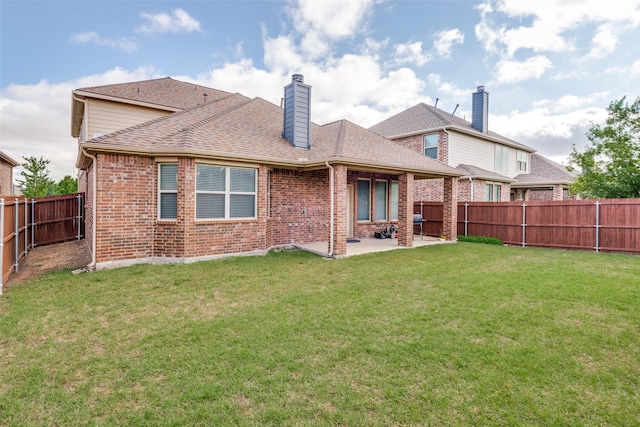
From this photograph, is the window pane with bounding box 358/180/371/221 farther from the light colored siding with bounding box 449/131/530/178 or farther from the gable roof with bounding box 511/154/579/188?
the gable roof with bounding box 511/154/579/188

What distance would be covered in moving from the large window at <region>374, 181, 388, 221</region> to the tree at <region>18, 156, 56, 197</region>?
24664mm

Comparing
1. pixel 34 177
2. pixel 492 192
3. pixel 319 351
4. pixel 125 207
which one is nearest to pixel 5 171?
pixel 34 177

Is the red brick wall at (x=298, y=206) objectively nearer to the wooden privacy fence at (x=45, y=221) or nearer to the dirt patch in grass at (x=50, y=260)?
the dirt patch in grass at (x=50, y=260)

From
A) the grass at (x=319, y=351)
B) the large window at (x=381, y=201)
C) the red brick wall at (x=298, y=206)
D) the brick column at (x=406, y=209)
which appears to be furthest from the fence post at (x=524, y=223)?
the red brick wall at (x=298, y=206)

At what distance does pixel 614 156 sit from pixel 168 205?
677 inches

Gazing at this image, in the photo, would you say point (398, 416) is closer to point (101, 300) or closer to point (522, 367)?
point (522, 367)

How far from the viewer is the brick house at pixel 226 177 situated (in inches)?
307

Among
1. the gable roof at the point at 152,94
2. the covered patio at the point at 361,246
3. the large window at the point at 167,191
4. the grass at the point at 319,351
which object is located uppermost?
the gable roof at the point at 152,94

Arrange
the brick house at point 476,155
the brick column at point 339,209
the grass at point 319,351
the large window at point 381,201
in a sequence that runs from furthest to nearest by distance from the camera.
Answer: the brick house at point 476,155 < the large window at point 381,201 < the brick column at point 339,209 < the grass at point 319,351

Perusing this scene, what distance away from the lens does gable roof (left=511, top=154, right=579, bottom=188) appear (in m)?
20.3

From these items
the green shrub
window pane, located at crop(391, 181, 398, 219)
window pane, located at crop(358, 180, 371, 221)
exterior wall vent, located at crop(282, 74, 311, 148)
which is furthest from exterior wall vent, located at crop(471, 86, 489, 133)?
exterior wall vent, located at crop(282, 74, 311, 148)

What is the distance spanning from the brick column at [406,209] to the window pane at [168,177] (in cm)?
732

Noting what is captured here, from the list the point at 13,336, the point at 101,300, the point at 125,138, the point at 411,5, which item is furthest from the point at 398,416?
the point at 411,5

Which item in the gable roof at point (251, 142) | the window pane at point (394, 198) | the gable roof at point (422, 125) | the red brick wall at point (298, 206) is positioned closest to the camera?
the gable roof at point (251, 142)
